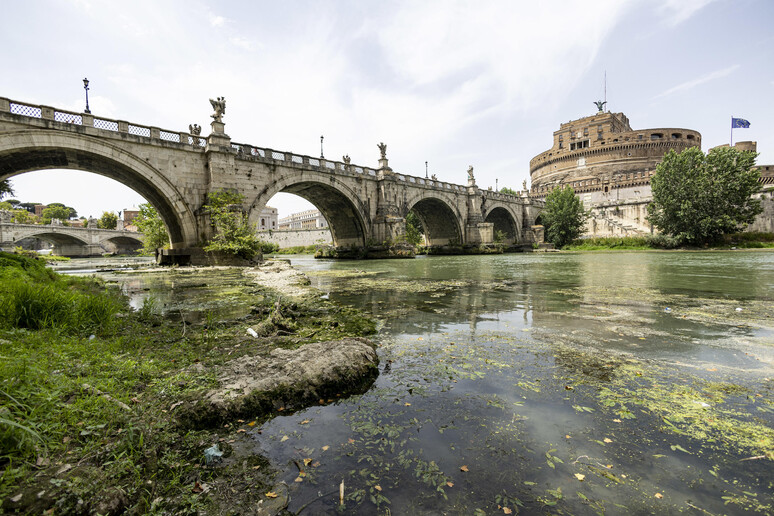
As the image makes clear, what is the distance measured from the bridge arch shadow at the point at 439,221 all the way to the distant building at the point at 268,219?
63626 mm

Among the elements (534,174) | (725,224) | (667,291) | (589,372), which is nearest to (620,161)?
(534,174)

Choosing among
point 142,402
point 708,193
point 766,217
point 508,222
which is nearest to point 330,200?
point 142,402

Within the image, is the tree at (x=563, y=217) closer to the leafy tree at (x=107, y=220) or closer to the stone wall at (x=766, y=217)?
the stone wall at (x=766, y=217)

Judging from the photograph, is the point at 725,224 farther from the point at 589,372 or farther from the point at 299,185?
the point at 589,372

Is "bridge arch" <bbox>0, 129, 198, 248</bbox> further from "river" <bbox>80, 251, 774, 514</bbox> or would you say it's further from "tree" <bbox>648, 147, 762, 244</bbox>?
"tree" <bbox>648, 147, 762, 244</bbox>

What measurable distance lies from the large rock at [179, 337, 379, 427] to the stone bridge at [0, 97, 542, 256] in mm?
18573

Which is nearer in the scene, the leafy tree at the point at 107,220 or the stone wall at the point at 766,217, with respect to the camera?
the stone wall at the point at 766,217

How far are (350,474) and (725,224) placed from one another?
45300 millimetres

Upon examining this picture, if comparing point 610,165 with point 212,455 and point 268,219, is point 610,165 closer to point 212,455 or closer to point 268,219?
point 212,455

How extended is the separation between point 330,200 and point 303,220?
95.7 m

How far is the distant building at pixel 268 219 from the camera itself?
96031 millimetres

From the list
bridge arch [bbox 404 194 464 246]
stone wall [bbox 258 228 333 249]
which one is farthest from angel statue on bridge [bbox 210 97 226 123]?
stone wall [bbox 258 228 333 249]

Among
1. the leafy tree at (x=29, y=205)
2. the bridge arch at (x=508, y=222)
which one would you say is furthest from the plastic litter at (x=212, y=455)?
the leafy tree at (x=29, y=205)

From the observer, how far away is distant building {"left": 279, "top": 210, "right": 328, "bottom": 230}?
113125mm
